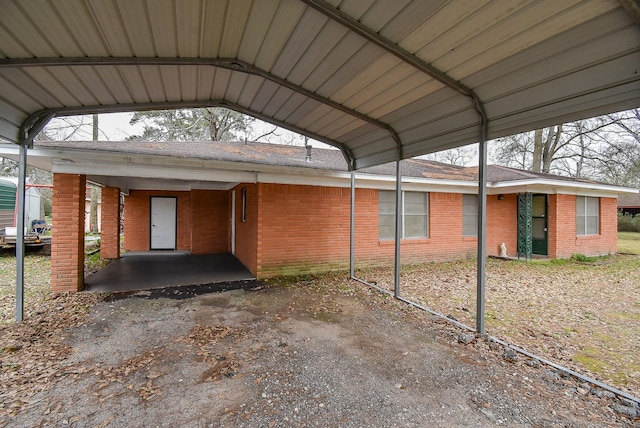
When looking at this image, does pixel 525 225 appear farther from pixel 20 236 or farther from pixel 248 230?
pixel 20 236

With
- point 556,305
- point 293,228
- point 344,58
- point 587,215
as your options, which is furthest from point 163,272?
point 587,215

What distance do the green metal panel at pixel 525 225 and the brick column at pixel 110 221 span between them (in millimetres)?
14122

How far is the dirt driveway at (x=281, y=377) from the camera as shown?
2.42 meters

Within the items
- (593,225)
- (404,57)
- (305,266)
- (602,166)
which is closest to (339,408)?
(404,57)

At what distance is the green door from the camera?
10.7 meters

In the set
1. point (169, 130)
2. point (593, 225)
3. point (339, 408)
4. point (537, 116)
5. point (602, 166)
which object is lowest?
point (339, 408)

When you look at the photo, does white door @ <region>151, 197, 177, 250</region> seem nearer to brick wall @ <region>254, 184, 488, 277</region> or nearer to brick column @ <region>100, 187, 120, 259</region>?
brick column @ <region>100, 187, 120, 259</region>

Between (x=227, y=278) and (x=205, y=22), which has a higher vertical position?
(x=205, y=22)

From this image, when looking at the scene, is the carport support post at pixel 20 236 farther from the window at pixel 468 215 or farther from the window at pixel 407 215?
the window at pixel 468 215

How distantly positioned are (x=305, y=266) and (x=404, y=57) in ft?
18.3

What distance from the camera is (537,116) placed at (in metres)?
3.40

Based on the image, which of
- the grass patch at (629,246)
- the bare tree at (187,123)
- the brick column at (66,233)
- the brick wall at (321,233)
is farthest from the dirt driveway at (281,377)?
the bare tree at (187,123)

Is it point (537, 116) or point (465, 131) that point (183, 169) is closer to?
point (465, 131)

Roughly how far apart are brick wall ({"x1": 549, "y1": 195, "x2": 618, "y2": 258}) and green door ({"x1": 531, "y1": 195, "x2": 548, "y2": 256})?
0.72 feet
